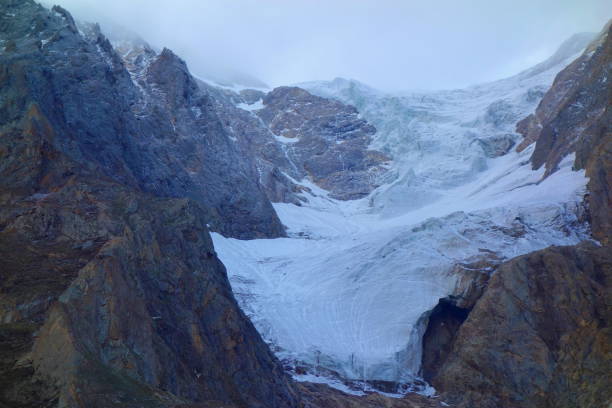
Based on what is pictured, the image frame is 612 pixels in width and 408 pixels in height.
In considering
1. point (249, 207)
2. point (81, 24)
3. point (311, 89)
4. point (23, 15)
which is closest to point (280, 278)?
point (249, 207)

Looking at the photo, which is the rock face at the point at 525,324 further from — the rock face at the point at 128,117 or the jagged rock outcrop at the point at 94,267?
the rock face at the point at 128,117

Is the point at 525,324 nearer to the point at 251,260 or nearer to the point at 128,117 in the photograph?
the point at 251,260

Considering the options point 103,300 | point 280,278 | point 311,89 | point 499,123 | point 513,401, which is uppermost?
point 311,89

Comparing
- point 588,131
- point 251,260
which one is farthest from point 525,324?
point 251,260

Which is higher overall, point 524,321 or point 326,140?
point 326,140

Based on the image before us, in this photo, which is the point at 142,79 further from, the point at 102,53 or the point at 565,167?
the point at 565,167
